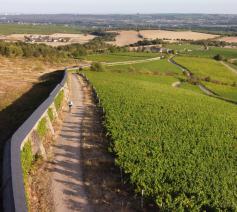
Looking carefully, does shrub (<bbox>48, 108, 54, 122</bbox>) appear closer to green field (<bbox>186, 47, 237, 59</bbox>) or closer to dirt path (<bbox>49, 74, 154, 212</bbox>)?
dirt path (<bbox>49, 74, 154, 212</bbox>)

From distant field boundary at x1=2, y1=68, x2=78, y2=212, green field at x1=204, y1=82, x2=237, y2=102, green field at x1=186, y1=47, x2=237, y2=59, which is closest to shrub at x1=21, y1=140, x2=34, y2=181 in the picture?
distant field boundary at x1=2, y1=68, x2=78, y2=212

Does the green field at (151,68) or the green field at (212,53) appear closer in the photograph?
the green field at (151,68)

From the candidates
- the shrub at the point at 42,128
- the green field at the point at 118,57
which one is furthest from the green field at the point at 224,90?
A: the shrub at the point at 42,128

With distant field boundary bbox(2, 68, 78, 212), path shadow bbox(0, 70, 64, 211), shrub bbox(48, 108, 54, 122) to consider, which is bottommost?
path shadow bbox(0, 70, 64, 211)

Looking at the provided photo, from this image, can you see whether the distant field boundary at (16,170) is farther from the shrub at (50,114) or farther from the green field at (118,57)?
the green field at (118,57)

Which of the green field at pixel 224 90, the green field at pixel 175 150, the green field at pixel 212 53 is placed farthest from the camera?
the green field at pixel 212 53

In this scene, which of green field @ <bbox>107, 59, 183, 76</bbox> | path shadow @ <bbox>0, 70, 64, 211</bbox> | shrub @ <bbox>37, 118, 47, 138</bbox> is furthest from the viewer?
green field @ <bbox>107, 59, 183, 76</bbox>

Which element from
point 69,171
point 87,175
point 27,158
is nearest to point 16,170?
point 27,158

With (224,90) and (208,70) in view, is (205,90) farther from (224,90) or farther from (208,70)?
(208,70)
